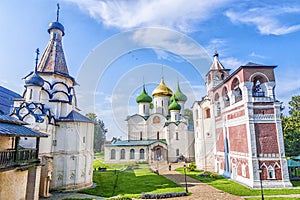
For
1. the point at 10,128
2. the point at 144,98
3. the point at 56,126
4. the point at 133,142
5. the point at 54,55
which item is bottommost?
the point at 133,142

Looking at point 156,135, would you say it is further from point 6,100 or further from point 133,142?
point 6,100

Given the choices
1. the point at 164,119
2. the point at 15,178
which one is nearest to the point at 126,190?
the point at 15,178

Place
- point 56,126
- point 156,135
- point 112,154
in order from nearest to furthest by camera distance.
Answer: point 56,126 → point 112,154 → point 156,135

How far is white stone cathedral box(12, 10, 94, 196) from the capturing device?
13609mm

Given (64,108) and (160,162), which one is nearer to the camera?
(64,108)

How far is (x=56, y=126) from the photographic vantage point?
15172 mm

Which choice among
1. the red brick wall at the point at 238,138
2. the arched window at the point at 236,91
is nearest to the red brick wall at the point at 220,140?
the red brick wall at the point at 238,138

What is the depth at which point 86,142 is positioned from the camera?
1656 cm

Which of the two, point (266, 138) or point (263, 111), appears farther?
point (263, 111)

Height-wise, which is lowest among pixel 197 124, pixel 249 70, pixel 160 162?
pixel 160 162

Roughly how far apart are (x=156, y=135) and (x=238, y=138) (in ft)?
59.5

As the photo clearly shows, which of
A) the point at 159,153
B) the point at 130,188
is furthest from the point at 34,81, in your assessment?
the point at 159,153

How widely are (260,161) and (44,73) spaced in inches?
726

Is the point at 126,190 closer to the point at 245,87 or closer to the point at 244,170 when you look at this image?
the point at 244,170
